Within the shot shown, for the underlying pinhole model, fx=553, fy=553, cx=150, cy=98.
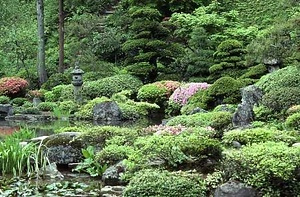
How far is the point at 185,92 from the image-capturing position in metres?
16.8

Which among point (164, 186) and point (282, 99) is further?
point (282, 99)

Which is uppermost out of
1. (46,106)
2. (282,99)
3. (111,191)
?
(282,99)

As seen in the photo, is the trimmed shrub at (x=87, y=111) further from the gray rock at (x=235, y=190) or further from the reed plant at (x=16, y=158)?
the gray rock at (x=235, y=190)

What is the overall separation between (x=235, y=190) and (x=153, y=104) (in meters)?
10.7

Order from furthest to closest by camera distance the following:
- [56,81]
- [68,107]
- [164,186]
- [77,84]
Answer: [56,81], [77,84], [68,107], [164,186]

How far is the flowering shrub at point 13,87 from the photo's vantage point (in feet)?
64.6

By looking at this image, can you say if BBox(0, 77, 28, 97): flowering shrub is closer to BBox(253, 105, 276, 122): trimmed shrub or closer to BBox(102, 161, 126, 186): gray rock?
BBox(253, 105, 276, 122): trimmed shrub

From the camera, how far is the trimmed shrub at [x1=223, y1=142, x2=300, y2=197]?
6394 mm

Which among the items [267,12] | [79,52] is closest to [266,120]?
[79,52]

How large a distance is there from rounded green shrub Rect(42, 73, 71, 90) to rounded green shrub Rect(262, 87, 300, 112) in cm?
1084

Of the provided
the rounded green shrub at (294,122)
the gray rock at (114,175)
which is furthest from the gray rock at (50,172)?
the rounded green shrub at (294,122)

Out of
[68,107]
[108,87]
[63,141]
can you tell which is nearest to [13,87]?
[68,107]

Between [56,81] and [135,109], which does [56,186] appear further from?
[56,81]

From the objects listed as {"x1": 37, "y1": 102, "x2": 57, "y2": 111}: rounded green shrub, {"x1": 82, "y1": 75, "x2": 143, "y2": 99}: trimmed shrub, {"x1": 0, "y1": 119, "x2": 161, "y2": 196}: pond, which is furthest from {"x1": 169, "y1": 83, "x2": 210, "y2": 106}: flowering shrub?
{"x1": 0, "y1": 119, "x2": 161, "y2": 196}: pond
